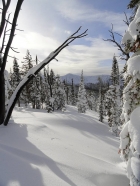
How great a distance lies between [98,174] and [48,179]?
118 centimetres

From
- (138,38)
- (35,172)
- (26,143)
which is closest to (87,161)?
(35,172)

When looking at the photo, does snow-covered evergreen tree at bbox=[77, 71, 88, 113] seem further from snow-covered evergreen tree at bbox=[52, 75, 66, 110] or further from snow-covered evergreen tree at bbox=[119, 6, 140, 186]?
snow-covered evergreen tree at bbox=[119, 6, 140, 186]

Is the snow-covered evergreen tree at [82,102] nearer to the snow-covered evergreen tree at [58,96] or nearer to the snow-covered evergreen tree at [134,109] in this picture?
the snow-covered evergreen tree at [58,96]

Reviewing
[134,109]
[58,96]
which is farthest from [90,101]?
[134,109]

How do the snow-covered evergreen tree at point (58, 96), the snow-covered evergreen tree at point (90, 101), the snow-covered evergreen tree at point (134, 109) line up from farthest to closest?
the snow-covered evergreen tree at point (90, 101)
the snow-covered evergreen tree at point (58, 96)
the snow-covered evergreen tree at point (134, 109)

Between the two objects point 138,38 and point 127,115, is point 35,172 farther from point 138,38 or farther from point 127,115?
point 138,38

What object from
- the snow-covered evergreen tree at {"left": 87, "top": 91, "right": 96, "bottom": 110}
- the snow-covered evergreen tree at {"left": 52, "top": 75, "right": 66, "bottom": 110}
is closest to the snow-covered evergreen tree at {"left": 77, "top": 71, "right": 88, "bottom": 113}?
the snow-covered evergreen tree at {"left": 52, "top": 75, "right": 66, "bottom": 110}

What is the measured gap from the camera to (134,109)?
3.09 meters

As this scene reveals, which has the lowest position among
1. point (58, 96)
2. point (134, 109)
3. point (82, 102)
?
point (82, 102)

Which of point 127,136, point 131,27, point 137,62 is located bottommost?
point 127,136

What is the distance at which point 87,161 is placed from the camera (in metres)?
3.80

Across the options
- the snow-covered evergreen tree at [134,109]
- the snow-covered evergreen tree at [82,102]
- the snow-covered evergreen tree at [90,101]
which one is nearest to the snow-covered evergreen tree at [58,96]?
the snow-covered evergreen tree at [82,102]

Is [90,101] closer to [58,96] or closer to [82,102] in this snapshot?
[82,102]

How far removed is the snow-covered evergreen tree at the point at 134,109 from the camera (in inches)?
101
